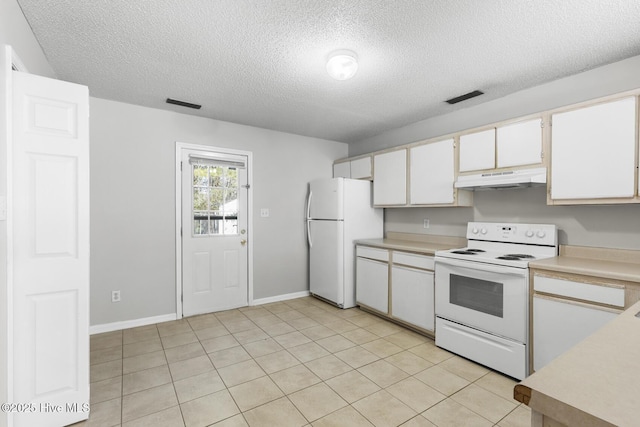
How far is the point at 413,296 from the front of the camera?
3178 millimetres

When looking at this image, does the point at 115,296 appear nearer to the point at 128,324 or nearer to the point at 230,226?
the point at 128,324

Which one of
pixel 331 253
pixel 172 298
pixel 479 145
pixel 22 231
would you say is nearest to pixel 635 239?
pixel 479 145

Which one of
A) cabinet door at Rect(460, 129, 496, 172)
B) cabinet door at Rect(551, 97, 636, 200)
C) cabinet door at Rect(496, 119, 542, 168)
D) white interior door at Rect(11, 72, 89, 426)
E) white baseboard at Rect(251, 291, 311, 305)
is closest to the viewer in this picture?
white interior door at Rect(11, 72, 89, 426)

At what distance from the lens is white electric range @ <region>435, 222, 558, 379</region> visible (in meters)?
2.28

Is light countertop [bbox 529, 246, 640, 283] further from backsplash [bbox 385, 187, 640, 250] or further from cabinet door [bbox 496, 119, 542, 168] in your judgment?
cabinet door [bbox 496, 119, 542, 168]

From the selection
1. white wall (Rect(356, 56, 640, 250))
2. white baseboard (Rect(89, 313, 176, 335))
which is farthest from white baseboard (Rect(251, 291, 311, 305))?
white wall (Rect(356, 56, 640, 250))

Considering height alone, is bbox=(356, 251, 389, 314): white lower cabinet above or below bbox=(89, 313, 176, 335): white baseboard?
above

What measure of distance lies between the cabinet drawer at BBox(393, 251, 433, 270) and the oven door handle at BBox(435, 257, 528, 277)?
17cm

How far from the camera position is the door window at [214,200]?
3.73 meters

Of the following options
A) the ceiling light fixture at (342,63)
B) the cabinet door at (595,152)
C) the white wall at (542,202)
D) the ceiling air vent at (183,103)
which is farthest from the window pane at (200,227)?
the cabinet door at (595,152)

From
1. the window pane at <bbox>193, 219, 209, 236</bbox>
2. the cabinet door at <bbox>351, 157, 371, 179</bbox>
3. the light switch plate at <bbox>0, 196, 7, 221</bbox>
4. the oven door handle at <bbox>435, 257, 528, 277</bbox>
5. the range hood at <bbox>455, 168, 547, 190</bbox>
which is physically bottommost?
the oven door handle at <bbox>435, 257, 528, 277</bbox>

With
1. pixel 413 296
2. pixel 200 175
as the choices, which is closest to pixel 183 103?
pixel 200 175

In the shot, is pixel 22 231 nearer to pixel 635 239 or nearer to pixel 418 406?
pixel 418 406

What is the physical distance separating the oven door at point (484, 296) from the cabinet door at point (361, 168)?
5.67 feet
